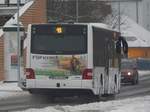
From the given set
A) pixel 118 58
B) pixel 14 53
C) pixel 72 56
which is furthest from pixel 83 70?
pixel 14 53

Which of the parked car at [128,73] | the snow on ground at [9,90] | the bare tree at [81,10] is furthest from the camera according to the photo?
the bare tree at [81,10]

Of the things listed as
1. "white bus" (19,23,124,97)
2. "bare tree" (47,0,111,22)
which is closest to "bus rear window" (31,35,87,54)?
"white bus" (19,23,124,97)

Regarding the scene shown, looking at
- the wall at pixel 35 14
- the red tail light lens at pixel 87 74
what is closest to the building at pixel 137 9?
the wall at pixel 35 14

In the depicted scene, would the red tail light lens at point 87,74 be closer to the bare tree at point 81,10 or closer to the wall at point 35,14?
the wall at point 35,14

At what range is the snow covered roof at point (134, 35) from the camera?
328 feet

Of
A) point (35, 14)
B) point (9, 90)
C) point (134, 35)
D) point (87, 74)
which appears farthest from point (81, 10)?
point (87, 74)

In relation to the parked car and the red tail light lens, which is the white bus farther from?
the parked car

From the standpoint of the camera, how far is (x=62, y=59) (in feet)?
84.6

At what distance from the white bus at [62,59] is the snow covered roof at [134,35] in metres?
72.9

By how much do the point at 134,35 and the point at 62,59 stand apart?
76575mm

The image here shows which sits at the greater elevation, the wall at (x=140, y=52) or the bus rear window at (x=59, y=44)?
the bus rear window at (x=59, y=44)

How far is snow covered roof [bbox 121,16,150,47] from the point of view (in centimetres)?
10006

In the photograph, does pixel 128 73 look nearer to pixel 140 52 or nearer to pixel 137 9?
pixel 140 52

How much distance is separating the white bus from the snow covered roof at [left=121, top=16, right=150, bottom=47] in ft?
239
